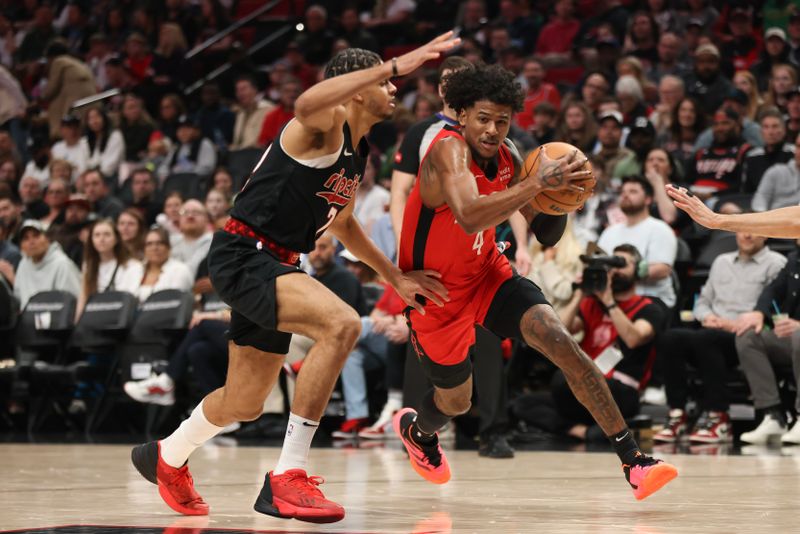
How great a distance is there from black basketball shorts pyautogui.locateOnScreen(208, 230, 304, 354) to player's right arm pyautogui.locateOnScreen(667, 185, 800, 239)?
161 centimetres

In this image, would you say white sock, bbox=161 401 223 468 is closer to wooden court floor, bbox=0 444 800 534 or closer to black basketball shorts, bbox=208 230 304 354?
wooden court floor, bbox=0 444 800 534

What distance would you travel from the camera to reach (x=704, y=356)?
29.0ft

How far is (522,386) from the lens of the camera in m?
9.64

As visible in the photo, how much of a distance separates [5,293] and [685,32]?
746 cm

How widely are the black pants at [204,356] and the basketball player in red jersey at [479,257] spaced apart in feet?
13.9

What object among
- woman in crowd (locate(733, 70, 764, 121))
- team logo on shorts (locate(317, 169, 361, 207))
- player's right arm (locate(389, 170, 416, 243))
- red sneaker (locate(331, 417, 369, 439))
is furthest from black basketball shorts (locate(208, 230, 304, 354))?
woman in crowd (locate(733, 70, 764, 121))

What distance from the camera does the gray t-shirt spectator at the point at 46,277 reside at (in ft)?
37.5

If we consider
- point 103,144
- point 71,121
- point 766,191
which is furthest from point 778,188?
point 71,121

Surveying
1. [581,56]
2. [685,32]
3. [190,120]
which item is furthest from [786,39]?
[190,120]

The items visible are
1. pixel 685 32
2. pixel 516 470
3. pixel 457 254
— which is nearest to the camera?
pixel 457 254

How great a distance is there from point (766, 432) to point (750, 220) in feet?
12.4

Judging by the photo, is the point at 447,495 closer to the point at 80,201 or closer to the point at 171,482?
the point at 171,482

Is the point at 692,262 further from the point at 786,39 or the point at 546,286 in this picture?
the point at 786,39

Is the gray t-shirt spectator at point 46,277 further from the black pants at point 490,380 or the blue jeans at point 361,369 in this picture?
the black pants at point 490,380
